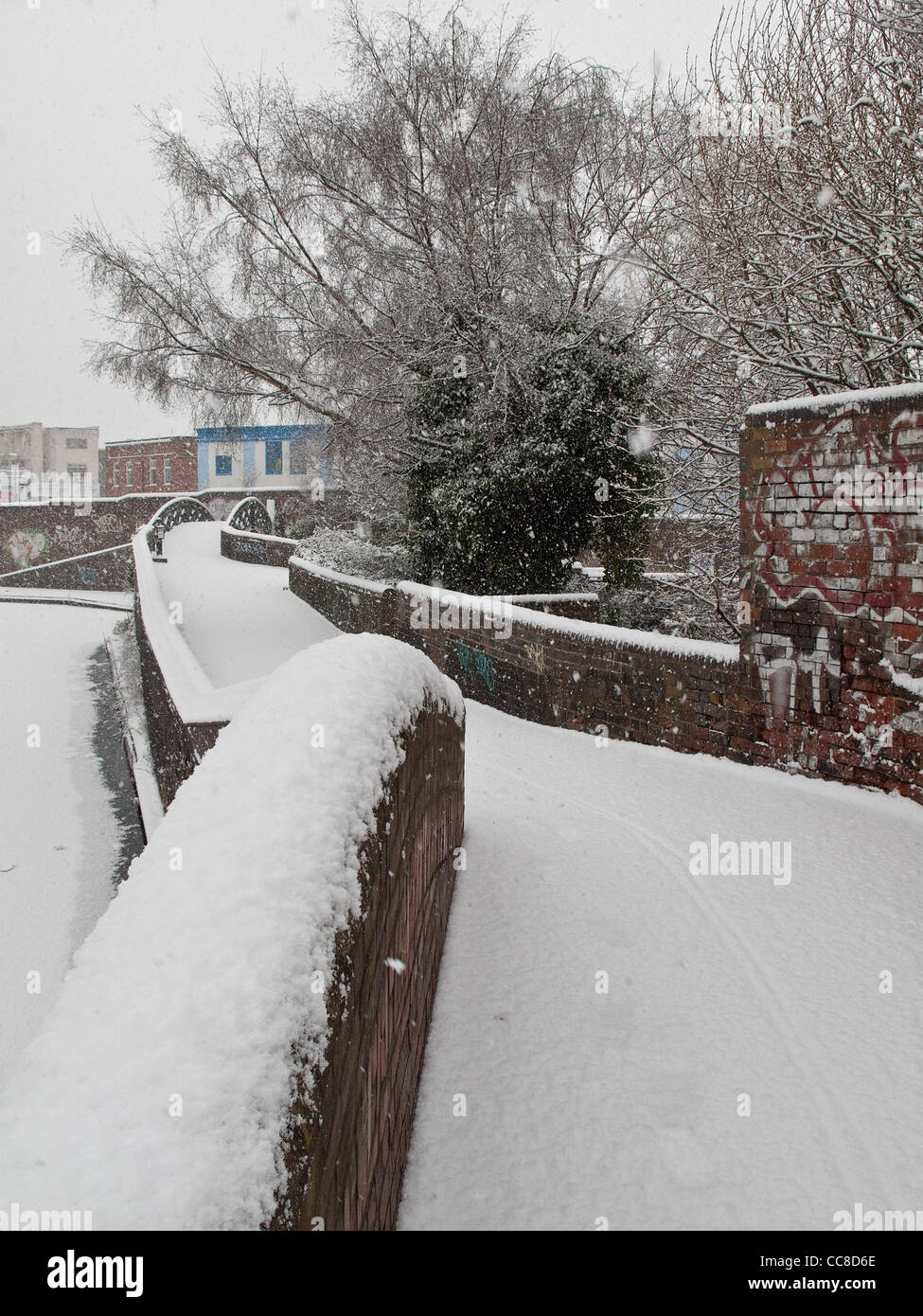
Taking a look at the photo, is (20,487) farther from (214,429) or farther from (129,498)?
(214,429)

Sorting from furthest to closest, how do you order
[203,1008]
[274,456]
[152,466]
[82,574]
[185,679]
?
[152,466], [274,456], [82,574], [185,679], [203,1008]

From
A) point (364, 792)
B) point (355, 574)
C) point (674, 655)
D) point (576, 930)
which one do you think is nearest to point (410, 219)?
point (355, 574)

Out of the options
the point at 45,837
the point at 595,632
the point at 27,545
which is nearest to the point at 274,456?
the point at 27,545

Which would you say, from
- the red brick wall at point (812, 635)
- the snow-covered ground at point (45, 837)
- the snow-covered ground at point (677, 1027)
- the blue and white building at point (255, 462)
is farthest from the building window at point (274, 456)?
the snow-covered ground at point (677, 1027)

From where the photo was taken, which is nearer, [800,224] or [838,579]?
[838,579]

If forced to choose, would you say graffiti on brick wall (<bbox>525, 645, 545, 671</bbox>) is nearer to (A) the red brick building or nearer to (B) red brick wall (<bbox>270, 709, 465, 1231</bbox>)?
(B) red brick wall (<bbox>270, 709, 465, 1231</bbox>)

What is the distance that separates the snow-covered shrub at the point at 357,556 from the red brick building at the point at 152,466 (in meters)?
41.4

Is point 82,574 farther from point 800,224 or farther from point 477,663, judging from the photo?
point 800,224

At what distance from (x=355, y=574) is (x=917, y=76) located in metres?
11.5

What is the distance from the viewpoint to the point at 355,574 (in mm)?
16328

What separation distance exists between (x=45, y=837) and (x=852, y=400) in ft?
30.2

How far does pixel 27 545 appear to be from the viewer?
43.2 m

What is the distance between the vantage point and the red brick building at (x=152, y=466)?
58.8m

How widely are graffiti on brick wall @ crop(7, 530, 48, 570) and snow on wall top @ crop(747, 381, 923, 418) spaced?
143ft
